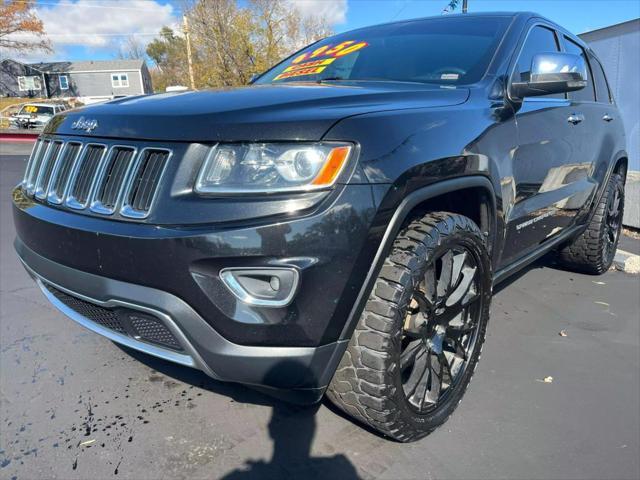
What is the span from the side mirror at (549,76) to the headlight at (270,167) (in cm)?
137

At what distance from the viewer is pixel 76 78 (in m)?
52.1

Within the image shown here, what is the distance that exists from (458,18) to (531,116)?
821mm

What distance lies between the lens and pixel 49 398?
7.99 ft

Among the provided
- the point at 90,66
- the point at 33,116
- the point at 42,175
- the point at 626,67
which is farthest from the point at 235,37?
the point at 90,66

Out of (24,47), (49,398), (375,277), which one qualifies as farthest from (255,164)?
(24,47)

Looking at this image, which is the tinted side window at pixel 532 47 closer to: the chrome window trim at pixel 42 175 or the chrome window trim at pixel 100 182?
the chrome window trim at pixel 100 182

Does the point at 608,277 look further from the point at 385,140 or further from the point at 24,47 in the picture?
the point at 24,47

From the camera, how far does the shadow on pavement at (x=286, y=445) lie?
6.51 ft

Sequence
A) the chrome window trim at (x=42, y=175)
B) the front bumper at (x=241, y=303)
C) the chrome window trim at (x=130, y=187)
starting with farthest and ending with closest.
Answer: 1. the chrome window trim at (x=42, y=175)
2. the chrome window trim at (x=130, y=187)
3. the front bumper at (x=241, y=303)

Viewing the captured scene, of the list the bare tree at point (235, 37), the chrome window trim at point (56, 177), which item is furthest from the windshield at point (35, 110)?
the chrome window trim at point (56, 177)

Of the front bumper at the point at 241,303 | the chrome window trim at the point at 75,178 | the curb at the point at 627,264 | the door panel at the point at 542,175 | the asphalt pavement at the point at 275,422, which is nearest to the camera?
the front bumper at the point at 241,303

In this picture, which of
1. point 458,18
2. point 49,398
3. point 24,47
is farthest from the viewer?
point 24,47

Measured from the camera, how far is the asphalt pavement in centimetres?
203

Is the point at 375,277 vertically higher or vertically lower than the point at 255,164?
lower
